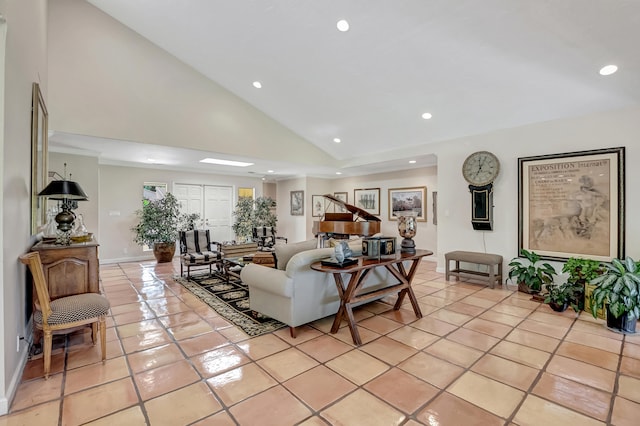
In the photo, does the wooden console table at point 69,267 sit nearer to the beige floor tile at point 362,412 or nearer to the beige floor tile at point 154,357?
the beige floor tile at point 154,357

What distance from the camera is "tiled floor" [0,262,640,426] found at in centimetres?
190

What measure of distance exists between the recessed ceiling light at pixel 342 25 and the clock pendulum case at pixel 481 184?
3126mm

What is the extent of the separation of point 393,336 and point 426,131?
3.91 metres

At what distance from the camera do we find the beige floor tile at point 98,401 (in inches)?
73.9

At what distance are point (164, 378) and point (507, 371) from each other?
2.72m

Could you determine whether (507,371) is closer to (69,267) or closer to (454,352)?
(454,352)

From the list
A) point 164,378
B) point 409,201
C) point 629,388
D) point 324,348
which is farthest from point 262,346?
point 409,201

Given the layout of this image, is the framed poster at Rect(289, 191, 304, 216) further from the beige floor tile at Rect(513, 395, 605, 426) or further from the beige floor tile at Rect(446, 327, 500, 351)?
the beige floor tile at Rect(513, 395, 605, 426)

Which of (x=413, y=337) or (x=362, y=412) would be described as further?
(x=413, y=337)

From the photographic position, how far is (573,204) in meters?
4.32

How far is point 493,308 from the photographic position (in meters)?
3.93

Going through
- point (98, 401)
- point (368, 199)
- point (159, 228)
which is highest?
point (368, 199)

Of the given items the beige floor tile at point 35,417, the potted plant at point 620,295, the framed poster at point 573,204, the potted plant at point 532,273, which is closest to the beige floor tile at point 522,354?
the potted plant at point 620,295

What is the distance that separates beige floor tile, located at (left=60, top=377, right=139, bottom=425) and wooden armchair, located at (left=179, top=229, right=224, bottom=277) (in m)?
3.27
